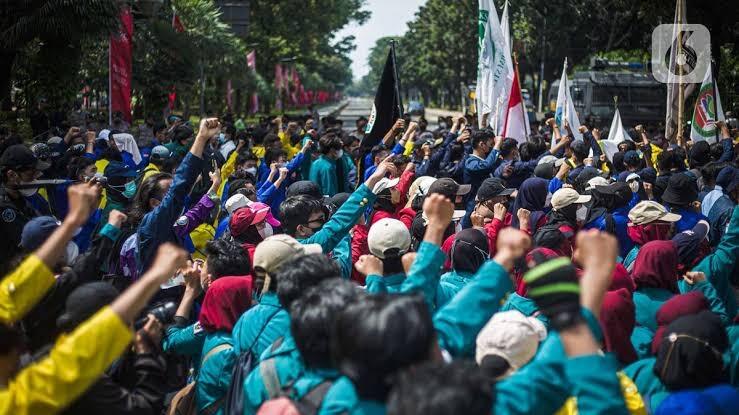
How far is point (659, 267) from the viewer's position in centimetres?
483

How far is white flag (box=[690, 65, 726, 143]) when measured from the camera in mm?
12941

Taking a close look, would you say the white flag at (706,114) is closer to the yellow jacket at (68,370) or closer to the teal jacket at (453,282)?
the teal jacket at (453,282)

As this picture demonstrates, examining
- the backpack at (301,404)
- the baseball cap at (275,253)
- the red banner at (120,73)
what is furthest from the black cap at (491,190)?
the red banner at (120,73)

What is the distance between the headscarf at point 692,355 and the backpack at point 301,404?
1392 mm

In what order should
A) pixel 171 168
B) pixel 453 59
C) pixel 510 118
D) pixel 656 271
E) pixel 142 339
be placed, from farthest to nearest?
1. pixel 453 59
2. pixel 510 118
3. pixel 171 168
4. pixel 656 271
5. pixel 142 339

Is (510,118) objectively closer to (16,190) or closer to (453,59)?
(16,190)

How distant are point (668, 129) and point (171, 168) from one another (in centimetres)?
819

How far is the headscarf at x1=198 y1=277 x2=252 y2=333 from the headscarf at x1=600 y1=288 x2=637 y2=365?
1867 mm

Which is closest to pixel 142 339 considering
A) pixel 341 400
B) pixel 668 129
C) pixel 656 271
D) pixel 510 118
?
pixel 341 400

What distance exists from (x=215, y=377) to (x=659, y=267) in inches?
99.4

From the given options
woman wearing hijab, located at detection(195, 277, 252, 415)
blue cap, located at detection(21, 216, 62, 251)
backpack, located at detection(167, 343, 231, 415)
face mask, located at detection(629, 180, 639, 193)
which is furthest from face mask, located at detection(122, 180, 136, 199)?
face mask, located at detection(629, 180, 639, 193)

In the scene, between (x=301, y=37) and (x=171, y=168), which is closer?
(x=171, y=168)

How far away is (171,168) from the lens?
9.10 meters

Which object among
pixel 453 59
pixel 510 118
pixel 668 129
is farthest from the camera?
pixel 453 59
